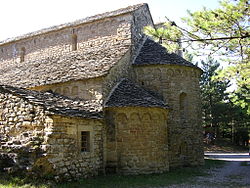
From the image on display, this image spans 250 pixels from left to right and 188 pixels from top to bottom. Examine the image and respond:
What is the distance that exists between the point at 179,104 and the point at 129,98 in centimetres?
369

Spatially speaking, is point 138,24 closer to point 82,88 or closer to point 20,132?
point 82,88

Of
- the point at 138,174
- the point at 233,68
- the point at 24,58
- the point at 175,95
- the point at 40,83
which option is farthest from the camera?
the point at 24,58

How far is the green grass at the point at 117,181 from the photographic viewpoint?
840 centimetres

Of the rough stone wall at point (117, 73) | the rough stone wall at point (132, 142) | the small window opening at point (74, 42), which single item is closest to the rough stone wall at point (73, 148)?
the rough stone wall at point (132, 142)

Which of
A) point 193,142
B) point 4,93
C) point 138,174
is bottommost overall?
point 138,174

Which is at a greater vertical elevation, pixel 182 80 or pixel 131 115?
pixel 182 80

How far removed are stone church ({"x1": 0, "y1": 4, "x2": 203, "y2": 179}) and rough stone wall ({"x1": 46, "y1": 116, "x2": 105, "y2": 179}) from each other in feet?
0.11

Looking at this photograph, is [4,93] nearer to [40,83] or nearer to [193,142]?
[40,83]

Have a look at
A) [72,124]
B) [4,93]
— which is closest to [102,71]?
[72,124]

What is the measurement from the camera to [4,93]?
10117mm

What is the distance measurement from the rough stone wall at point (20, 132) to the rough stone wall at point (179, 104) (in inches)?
256

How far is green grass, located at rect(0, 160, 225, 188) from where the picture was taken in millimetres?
8396

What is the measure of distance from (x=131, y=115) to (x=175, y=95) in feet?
11.9

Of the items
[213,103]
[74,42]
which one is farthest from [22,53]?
[213,103]
